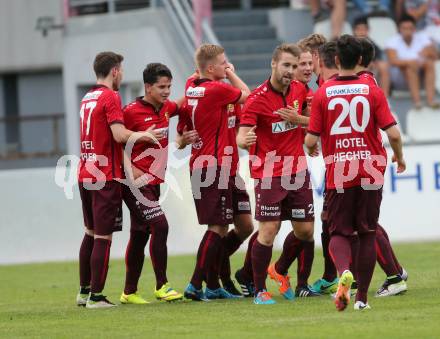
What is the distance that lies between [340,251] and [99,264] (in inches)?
98.1

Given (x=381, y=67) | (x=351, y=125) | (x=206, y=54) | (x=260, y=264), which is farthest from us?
(x=381, y=67)

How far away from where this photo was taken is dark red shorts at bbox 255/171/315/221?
1171cm

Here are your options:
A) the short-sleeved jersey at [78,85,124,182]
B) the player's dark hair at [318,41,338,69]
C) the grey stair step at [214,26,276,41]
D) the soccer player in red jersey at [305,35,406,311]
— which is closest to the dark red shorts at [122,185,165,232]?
the short-sleeved jersey at [78,85,124,182]

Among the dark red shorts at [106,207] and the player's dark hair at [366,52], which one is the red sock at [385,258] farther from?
the dark red shorts at [106,207]

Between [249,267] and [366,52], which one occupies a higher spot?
[366,52]

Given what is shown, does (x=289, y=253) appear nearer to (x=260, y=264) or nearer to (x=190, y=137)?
(x=260, y=264)

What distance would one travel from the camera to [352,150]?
10469 millimetres

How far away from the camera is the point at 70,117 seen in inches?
976

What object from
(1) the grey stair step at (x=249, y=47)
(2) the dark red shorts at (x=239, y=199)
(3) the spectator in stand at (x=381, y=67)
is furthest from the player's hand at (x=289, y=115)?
(1) the grey stair step at (x=249, y=47)

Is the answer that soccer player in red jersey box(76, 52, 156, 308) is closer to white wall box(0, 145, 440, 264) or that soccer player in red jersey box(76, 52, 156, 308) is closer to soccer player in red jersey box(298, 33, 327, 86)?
soccer player in red jersey box(298, 33, 327, 86)

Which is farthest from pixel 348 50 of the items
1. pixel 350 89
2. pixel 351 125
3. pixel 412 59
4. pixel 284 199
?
pixel 412 59

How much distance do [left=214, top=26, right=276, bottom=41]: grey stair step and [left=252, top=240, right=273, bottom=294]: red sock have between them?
1186 centimetres

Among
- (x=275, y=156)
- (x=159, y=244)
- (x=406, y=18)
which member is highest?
(x=406, y=18)

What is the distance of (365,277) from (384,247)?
1.60m
